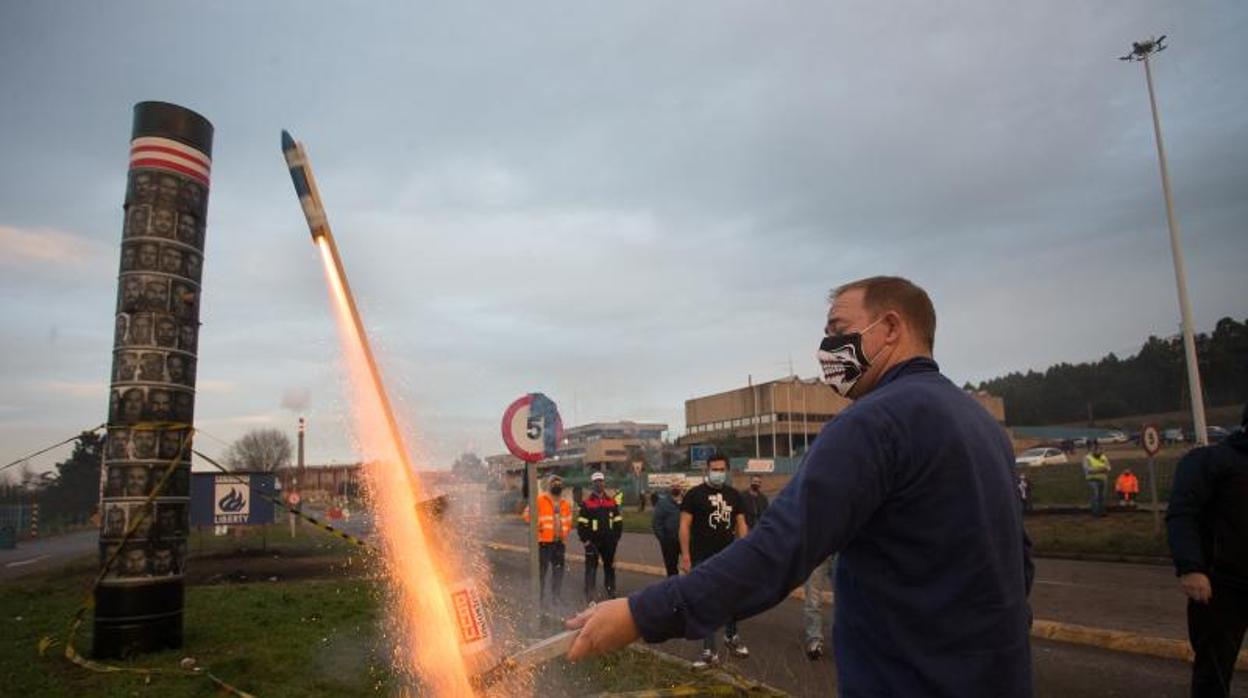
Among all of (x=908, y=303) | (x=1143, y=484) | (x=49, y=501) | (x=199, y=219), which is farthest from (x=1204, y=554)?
(x=49, y=501)

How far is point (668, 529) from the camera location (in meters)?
11.7

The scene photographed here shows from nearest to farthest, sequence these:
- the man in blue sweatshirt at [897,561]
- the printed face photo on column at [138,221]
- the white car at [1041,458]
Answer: the man in blue sweatshirt at [897,561], the printed face photo on column at [138,221], the white car at [1041,458]

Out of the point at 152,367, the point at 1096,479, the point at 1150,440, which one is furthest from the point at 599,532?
the point at 1096,479

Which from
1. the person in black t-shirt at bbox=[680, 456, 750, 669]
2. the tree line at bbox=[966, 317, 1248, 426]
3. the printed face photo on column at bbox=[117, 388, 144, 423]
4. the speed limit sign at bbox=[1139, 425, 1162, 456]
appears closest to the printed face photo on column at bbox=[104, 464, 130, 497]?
the printed face photo on column at bbox=[117, 388, 144, 423]

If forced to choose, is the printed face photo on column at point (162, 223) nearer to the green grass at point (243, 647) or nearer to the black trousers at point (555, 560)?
the green grass at point (243, 647)

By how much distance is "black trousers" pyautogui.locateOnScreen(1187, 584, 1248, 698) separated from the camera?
14.3ft

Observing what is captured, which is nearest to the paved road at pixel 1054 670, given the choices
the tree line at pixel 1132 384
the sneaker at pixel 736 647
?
the sneaker at pixel 736 647

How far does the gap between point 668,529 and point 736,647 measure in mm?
3090

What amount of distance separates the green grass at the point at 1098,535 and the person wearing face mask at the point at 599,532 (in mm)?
8722

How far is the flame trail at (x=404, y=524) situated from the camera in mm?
5672

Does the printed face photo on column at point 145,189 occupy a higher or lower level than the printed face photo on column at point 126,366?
higher

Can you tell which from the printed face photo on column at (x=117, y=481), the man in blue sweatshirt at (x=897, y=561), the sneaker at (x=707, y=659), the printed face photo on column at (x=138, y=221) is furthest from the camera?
the printed face photo on column at (x=138, y=221)

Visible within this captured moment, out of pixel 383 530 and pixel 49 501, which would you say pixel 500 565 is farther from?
pixel 49 501

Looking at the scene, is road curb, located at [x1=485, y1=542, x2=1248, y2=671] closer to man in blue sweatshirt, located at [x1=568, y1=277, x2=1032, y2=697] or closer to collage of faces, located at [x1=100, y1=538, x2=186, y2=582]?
man in blue sweatshirt, located at [x1=568, y1=277, x2=1032, y2=697]
